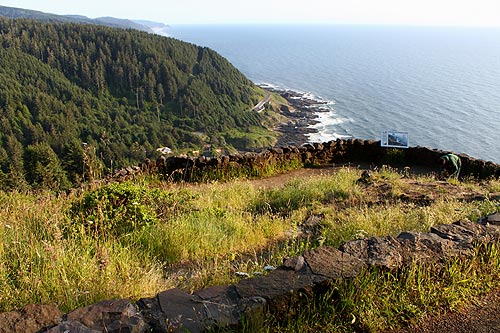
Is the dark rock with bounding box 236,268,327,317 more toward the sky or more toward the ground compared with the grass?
more toward the sky

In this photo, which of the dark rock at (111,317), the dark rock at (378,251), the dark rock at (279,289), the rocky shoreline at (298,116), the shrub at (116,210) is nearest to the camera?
the dark rock at (111,317)

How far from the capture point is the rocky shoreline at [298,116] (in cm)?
8325

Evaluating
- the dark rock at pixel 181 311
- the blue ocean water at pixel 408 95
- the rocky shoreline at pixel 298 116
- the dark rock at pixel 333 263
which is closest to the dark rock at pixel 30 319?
the dark rock at pixel 181 311

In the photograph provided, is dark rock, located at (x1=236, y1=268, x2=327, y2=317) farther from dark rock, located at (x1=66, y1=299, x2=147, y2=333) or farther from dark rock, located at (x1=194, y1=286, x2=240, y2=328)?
dark rock, located at (x1=66, y1=299, x2=147, y2=333)

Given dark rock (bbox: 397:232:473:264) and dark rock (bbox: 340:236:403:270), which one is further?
dark rock (bbox: 397:232:473:264)

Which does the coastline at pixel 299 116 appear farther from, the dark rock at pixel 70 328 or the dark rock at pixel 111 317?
the dark rock at pixel 70 328

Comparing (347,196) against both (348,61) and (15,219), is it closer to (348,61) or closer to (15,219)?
(15,219)

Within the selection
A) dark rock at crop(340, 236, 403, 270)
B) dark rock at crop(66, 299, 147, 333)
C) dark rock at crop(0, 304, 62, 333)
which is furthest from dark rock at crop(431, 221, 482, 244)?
dark rock at crop(0, 304, 62, 333)

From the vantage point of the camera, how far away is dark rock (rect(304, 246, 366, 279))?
3.85 meters

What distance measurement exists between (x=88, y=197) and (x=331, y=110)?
87830 mm

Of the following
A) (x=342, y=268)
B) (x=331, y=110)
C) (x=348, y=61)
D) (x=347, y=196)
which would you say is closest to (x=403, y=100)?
(x=331, y=110)

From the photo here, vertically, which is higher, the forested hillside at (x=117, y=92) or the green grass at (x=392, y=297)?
the green grass at (x=392, y=297)

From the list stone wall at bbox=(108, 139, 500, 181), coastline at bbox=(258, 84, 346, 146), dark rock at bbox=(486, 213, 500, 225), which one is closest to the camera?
dark rock at bbox=(486, 213, 500, 225)

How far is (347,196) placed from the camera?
29.9 feet
